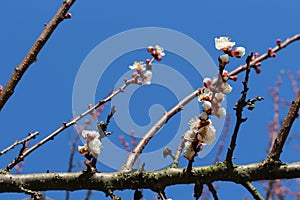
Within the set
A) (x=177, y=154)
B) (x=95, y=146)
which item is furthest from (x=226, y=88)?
(x=95, y=146)

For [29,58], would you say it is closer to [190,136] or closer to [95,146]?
[95,146]

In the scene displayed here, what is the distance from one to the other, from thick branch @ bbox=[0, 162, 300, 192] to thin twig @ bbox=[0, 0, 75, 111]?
44 centimetres

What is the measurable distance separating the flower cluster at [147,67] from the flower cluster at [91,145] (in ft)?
3.75

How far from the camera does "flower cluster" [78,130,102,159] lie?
1.88 meters

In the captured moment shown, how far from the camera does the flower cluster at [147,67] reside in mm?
2943

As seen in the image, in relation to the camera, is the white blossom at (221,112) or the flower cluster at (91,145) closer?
the white blossom at (221,112)

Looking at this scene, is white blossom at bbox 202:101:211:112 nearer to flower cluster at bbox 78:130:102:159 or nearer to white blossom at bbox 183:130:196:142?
white blossom at bbox 183:130:196:142

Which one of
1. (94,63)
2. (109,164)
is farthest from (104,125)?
(94,63)

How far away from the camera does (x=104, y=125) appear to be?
193cm

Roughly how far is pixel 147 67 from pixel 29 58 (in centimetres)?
103

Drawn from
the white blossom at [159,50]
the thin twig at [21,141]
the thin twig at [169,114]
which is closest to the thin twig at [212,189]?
the thin twig at [169,114]

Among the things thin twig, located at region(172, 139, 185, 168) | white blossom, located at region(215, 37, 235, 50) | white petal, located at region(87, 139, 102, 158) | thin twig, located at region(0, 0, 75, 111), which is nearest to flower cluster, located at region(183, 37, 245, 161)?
white blossom, located at region(215, 37, 235, 50)

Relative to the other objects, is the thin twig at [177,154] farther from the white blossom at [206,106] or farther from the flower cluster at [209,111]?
the white blossom at [206,106]

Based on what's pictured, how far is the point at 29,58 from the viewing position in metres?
2.13
